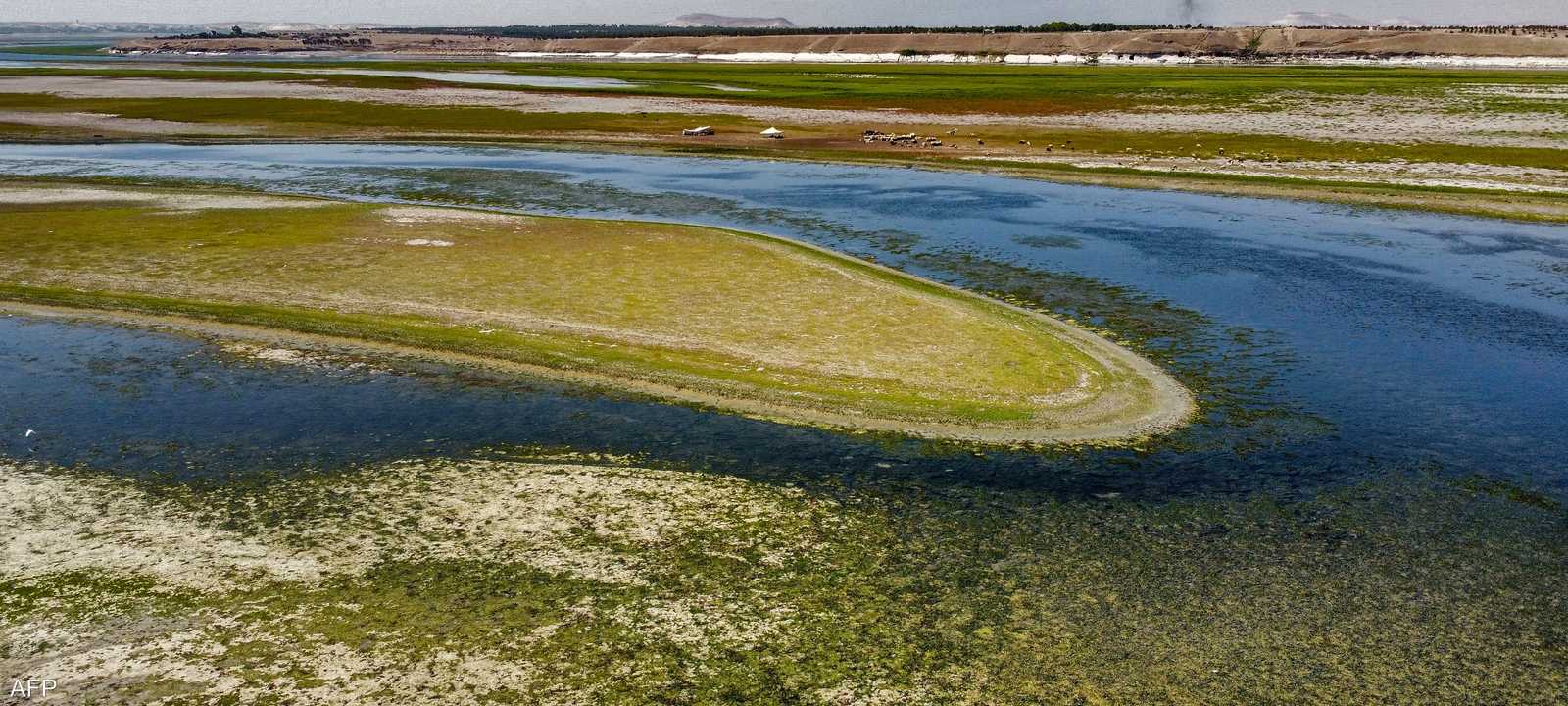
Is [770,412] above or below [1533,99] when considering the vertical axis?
below

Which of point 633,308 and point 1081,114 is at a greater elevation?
point 1081,114

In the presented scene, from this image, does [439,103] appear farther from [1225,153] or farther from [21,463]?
[21,463]

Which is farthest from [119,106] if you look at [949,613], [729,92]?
[949,613]

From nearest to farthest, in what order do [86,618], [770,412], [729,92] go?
[86,618], [770,412], [729,92]

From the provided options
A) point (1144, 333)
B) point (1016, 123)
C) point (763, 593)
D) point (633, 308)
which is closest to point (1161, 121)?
point (1016, 123)

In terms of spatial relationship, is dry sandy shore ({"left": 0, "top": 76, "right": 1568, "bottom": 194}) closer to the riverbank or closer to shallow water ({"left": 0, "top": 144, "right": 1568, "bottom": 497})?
the riverbank

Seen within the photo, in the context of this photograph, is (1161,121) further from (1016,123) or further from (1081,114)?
(1016,123)
